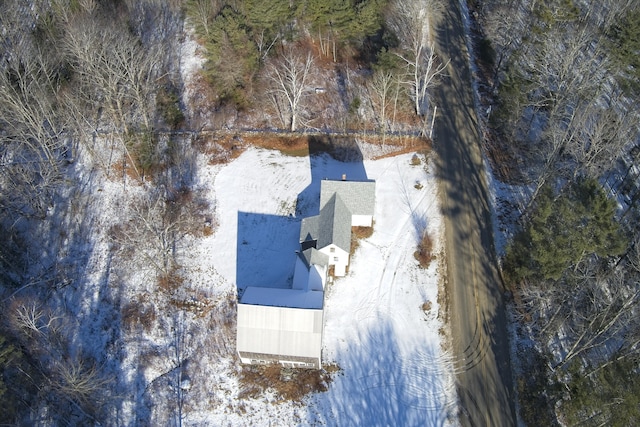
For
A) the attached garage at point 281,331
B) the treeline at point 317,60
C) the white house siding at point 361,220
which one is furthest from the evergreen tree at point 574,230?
the treeline at point 317,60

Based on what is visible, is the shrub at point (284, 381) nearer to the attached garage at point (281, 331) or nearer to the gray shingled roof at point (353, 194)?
the attached garage at point (281, 331)

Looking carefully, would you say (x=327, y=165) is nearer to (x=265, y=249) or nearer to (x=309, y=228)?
(x=309, y=228)

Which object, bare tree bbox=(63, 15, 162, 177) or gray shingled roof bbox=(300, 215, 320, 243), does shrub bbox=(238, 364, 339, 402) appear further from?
bare tree bbox=(63, 15, 162, 177)

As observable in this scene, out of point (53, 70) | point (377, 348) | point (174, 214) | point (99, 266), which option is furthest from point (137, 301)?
point (53, 70)

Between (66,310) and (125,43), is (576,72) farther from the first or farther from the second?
(66,310)

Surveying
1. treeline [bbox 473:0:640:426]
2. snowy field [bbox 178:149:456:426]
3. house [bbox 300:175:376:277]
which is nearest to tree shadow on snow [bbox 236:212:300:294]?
snowy field [bbox 178:149:456:426]

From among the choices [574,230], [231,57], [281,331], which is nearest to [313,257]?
[281,331]
